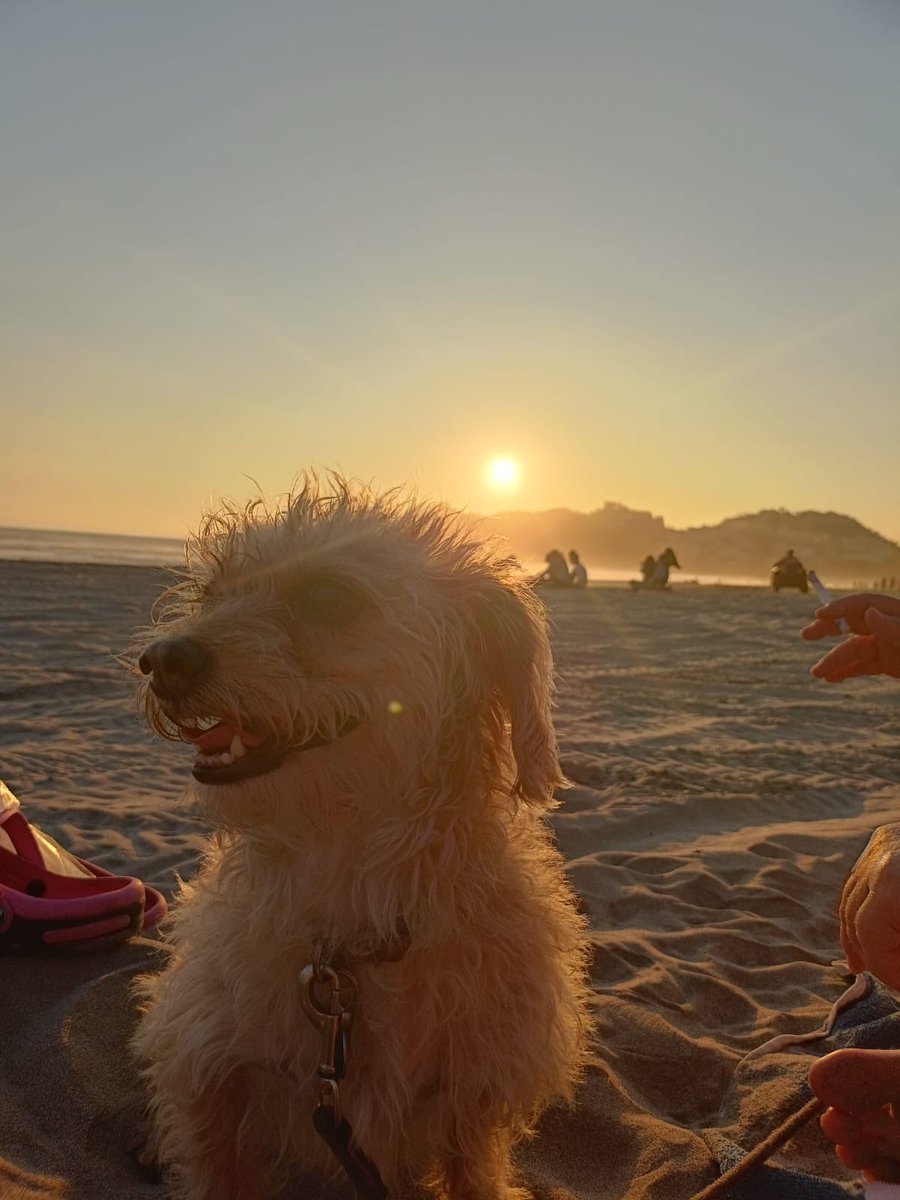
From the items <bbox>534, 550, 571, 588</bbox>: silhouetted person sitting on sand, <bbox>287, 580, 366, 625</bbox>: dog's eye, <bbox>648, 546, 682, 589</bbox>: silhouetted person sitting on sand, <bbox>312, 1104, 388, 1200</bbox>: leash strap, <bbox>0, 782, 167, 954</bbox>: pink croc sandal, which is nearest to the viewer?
<bbox>312, 1104, 388, 1200</bbox>: leash strap

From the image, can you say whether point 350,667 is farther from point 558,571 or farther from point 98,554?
point 98,554

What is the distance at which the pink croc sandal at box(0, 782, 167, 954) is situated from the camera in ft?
10.9

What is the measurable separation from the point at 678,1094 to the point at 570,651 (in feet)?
39.9

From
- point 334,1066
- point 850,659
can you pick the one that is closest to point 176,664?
point 334,1066

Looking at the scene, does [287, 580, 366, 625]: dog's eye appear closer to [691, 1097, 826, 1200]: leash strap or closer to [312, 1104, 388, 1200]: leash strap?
[312, 1104, 388, 1200]: leash strap

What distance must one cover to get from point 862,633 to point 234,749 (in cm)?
184

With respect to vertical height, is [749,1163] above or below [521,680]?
below

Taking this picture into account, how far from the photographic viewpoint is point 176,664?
2.24 m

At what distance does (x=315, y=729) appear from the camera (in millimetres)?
2359

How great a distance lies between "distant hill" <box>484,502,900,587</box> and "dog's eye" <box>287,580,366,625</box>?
112628 millimetres

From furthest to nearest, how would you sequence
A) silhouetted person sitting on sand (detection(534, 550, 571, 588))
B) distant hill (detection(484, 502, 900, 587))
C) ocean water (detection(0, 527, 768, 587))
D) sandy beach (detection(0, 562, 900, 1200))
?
distant hill (detection(484, 502, 900, 587)) < ocean water (detection(0, 527, 768, 587)) < silhouetted person sitting on sand (detection(534, 550, 571, 588)) < sandy beach (detection(0, 562, 900, 1200))

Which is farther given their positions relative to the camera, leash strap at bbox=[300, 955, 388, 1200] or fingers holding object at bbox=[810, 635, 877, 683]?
fingers holding object at bbox=[810, 635, 877, 683]

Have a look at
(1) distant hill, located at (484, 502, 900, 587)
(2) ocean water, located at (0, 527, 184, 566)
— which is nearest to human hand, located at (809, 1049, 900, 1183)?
(2) ocean water, located at (0, 527, 184, 566)

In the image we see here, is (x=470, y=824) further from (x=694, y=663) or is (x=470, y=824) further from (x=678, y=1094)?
(x=694, y=663)
